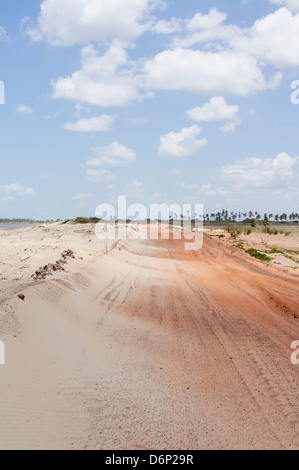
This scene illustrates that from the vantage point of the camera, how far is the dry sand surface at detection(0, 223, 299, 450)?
429cm

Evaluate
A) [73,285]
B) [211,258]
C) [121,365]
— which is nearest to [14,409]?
[121,365]

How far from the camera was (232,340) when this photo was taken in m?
7.55

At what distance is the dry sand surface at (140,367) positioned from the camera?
4.29 meters

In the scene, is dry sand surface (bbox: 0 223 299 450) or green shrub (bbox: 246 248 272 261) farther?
green shrub (bbox: 246 248 272 261)

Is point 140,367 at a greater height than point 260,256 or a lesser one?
lesser

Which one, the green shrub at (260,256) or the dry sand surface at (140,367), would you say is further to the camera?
the green shrub at (260,256)

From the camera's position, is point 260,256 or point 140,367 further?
point 260,256

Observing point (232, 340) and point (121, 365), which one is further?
point (232, 340)

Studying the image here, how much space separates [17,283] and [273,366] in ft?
20.2

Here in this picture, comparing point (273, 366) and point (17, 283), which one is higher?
point (17, 283)

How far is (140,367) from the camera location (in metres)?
6.01

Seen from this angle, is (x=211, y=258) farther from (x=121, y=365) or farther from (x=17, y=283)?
(x=121, y=365)
